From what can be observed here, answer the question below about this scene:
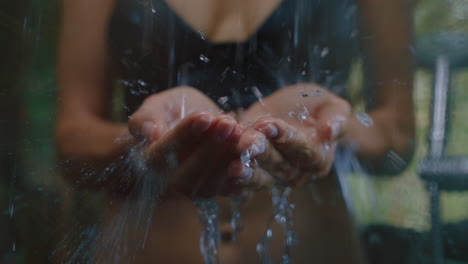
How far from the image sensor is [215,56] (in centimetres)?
42

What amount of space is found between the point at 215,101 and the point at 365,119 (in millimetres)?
288

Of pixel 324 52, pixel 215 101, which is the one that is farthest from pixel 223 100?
pixel 324 52

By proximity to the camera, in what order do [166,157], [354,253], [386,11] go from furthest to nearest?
[354,253] → [386,11] → [166,157]

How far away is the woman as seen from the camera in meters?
0.36

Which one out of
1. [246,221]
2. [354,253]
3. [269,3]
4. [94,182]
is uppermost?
[269,3]

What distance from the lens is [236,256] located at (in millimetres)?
577

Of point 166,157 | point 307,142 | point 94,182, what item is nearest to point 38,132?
point 94,182

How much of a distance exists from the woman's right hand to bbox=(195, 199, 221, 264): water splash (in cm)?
7

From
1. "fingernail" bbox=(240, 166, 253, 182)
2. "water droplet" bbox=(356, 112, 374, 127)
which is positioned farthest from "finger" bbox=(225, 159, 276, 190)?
"water droplet" bbox=(356, 112, 374, 127)

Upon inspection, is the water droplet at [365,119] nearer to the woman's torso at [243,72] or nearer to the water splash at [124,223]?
the woman's torso at [243,72]

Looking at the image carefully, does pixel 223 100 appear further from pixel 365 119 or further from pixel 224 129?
pixel 365 119

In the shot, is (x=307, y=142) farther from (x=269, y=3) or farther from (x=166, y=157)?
(x=269, y=3)

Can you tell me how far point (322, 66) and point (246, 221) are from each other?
33 centimetres

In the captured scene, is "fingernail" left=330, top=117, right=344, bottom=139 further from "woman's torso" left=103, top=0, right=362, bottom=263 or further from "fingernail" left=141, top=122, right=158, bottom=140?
"fingernail" left=141, top=122, right=158, bottom=140
